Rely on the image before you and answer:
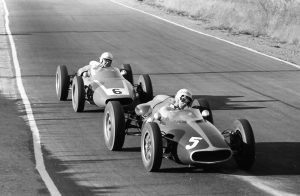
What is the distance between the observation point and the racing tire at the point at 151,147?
45.0 feet

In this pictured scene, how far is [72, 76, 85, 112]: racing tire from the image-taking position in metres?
18.8

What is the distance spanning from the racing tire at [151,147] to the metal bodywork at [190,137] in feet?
1.03

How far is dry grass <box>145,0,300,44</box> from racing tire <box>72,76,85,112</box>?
18.1 meters

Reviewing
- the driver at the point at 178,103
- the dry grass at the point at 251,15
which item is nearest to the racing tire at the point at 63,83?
the driver at the point at 178,103

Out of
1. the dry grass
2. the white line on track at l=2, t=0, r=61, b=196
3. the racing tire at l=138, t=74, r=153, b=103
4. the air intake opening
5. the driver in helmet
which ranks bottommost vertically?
the dry grass

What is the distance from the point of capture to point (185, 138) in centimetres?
1406

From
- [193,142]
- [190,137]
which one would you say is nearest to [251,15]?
[190,137]

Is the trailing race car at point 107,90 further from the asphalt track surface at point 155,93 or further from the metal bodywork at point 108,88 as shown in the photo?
the asphalt track surface at point 155,93

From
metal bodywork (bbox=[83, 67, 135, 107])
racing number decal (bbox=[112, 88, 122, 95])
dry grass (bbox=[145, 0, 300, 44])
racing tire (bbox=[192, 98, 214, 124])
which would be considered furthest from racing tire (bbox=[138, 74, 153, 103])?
dry grass (bbox=[145, 0, 300, 44])

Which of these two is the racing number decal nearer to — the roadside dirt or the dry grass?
the roadside dirt

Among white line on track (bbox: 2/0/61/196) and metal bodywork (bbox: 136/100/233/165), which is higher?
metal bodywork (bbox: 136/100/233/165)

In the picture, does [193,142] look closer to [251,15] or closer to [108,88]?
[108,88]

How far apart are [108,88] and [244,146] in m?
5.26

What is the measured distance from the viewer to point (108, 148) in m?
15.7
